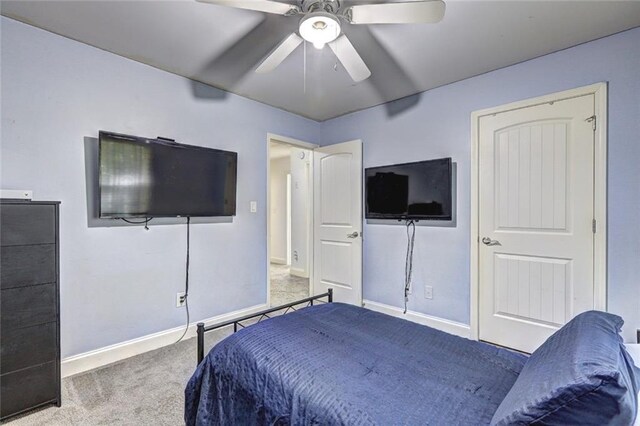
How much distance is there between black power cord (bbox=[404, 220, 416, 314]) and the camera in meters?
3.27

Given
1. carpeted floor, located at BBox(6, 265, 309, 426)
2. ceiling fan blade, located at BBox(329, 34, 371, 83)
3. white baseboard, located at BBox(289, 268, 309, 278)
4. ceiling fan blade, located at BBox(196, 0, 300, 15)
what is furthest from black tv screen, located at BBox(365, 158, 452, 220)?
white baseboard, located at BBox(289, 268, 309, 278)

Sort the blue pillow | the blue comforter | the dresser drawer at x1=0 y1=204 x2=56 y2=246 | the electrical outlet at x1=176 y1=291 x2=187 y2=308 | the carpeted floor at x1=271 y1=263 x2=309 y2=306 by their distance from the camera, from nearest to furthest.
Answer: the blue pillow
the blue comforter
the dresser drawer at x1=0 y1=204 x2=56 y2=246
the electrical outlet at x1=176 y1=291 x2=187 y2=308
the carpeted floor at x1=271 y1=263 x2=309 y2=306

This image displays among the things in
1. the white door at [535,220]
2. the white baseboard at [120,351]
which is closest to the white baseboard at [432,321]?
the white door at [535,220]

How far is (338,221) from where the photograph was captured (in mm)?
3893

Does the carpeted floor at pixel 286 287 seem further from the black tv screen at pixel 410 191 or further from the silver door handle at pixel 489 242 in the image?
the silver door handle at pixel 489 242

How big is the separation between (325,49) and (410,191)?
1589mm

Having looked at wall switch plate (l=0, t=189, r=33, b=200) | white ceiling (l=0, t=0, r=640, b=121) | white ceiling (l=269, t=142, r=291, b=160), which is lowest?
wall switch plate (l=0, t=189, r=33, b=200)

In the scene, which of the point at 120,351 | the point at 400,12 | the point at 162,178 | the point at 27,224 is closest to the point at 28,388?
the point at 120,351

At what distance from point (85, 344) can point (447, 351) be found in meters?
2.54

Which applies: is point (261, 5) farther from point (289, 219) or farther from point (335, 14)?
point (289, 219)

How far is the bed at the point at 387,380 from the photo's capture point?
779 millimetres

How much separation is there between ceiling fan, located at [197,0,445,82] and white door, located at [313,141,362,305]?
78.2 inches

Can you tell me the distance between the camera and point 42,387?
1854mm

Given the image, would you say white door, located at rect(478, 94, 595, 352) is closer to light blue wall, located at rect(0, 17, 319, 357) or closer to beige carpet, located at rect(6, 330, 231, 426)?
light blue wall, located at rect(0, 17, 319, 357)
